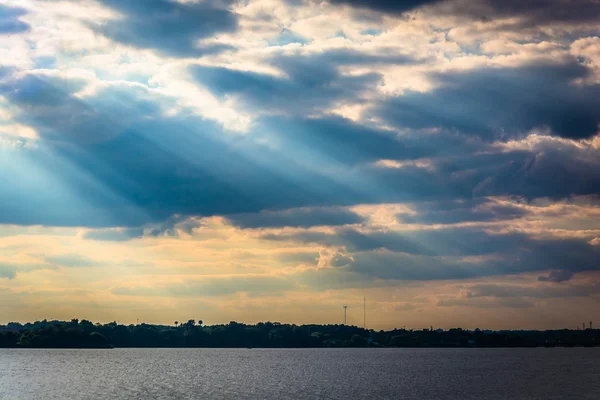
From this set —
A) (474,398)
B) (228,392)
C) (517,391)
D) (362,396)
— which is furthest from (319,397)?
(517,391)

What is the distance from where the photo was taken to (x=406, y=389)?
19375 cm

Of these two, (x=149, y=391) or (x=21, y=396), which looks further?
(x=149, y=391)

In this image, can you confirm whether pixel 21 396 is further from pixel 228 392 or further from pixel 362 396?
pixel 362 396

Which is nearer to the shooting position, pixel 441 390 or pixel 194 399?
pixel 194 399

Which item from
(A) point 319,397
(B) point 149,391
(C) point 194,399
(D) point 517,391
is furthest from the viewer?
(D) point 517,391

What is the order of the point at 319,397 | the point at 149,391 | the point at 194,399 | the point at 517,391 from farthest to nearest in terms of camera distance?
the point at 517,391, the point at 149,391, the point at 319,397, the point at 194,399

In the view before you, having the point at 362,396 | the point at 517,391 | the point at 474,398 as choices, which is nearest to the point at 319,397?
the point at 362,396

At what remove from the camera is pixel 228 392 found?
571 ft

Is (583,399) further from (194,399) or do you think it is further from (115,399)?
(115,399)

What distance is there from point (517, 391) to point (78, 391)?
108898mm

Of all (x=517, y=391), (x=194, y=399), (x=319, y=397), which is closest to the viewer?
(x=194, y=399)

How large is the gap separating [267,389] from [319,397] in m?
25.8

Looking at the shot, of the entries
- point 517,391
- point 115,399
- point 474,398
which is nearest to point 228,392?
point 115,399

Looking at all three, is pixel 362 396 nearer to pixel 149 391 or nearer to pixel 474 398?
pixel 474 398
